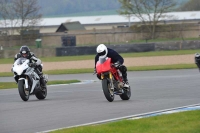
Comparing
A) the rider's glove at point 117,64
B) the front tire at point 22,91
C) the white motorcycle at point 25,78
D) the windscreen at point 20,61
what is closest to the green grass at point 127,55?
the white motorcycle at point 25,78

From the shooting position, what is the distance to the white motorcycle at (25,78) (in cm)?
1579

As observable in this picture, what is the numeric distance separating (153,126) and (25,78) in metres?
6.89

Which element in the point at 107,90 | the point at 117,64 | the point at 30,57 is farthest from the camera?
Result: the point at 30,57

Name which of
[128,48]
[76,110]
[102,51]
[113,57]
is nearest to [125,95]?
[113,57]

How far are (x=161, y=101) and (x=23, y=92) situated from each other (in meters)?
3.67

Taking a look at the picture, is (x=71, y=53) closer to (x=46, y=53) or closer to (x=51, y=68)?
(x=46, y=53)

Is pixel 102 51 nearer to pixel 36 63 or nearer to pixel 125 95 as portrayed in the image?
pixel 125 95

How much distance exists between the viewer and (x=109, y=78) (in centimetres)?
1465

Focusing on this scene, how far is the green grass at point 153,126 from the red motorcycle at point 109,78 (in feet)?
12.3

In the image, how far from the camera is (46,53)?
1829 inches

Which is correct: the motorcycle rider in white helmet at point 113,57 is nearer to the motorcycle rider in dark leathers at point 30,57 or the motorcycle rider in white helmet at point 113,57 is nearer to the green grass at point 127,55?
the motorcycle rider in dark leathers at point 30,57

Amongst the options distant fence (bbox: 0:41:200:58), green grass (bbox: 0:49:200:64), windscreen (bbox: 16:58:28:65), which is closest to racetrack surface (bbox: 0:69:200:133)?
windscreen (bbox: 16:58:28:65)

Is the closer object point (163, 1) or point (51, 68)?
point (51, 68)

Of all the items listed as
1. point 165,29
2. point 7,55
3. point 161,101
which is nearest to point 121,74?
point 161,101
